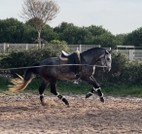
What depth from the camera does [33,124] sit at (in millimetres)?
8719

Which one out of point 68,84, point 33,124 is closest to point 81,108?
point 33,124

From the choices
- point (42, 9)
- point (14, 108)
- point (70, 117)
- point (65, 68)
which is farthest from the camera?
point (42, 9)

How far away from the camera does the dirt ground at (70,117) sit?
811cm

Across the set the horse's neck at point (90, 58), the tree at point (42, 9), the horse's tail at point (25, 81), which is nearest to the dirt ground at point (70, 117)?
the horse's tail at point (25, 81)

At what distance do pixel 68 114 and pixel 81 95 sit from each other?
197 inches

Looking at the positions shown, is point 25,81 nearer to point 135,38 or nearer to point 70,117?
point 70,117

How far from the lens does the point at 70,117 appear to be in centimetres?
970

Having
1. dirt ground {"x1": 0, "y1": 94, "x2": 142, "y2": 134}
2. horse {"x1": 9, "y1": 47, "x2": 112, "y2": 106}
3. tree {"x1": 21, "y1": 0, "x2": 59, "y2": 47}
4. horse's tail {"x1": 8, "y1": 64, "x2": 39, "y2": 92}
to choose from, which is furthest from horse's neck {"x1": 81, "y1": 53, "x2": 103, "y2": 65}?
tree {"x1": 21, "y1": 0, "x2": 59, "y2": 47}

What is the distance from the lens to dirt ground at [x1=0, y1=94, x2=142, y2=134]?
8.11 m

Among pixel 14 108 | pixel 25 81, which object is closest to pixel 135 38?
pixel 25 81

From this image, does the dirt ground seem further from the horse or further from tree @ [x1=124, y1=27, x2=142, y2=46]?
tree @ [x1=124, y1=27, x2=142, y2=46]

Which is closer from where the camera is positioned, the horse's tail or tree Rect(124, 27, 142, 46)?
the horse's tail

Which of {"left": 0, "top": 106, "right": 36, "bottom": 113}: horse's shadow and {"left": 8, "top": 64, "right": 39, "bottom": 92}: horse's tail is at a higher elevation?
{"left": 8, "top": 64, "right": 39, "bottom": 92}: horse's tail

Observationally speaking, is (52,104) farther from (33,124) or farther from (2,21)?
(2,21)
